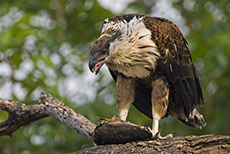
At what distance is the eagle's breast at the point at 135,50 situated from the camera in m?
4.16

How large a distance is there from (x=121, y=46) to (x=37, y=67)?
2.66m

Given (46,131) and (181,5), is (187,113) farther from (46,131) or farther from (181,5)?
(181,5)

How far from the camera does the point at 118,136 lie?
3.57m

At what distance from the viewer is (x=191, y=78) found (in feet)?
15.2

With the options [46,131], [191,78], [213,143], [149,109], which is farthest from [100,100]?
[213,143]

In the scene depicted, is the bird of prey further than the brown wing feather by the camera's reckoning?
No

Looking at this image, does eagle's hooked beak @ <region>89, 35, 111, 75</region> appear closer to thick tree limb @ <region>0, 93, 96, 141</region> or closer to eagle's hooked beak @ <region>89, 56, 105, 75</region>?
eagle's hooked beak @ <region>89, 56, 105, 75</region>

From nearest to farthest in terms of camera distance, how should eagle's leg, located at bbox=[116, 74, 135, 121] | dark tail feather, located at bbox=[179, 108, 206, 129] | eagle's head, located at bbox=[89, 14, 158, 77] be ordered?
eagle's head, located at bbox=[89, 14, 158, 77], eagle's leg, located at bbox=[116, 74, 135, 121], dark tail feather, located at bbox=[179, 108, 206, 129]

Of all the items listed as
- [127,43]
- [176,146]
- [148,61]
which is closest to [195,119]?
[148,61]

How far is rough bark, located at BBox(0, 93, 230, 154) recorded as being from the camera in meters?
3.39

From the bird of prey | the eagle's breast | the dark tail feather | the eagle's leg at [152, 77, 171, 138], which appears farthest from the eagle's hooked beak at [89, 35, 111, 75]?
the dark tail feather

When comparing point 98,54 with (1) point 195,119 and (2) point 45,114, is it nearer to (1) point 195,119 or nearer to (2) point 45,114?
(2) point 45,114

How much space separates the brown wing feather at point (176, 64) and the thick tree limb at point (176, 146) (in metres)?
1.00

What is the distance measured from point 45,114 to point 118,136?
946 mm
